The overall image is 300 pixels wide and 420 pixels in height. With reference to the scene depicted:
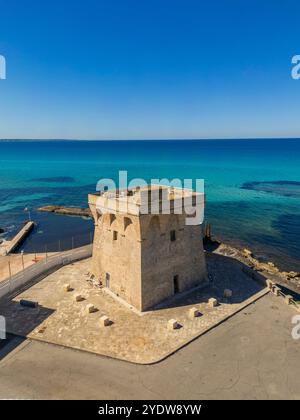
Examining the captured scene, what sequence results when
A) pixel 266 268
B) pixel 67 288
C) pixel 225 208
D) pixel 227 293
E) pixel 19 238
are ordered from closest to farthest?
pixel 227 293 → pixel 67 288 → pixel 266 268 → pixel 19 238 → pixel 225 208

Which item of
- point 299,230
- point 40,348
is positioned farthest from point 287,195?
point 40,348

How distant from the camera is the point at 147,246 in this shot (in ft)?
82.7

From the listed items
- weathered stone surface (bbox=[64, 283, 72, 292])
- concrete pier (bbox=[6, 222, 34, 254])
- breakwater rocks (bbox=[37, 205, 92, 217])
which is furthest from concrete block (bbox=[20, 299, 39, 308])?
breakwater rocks (bbox=[37, 205, 92, 217])

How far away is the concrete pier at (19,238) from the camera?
1951 inches

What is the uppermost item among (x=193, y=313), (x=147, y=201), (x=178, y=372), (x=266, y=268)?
(x=147, y=201)

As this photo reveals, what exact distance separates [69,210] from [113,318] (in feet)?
169

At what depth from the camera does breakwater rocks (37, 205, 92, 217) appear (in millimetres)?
70975

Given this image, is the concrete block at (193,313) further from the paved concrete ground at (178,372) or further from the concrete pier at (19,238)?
the concrete pier at (19,238)

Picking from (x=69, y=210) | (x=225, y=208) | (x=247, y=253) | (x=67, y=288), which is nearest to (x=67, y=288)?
(x=67, y=288)

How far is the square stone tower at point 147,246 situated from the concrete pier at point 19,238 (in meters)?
25.5

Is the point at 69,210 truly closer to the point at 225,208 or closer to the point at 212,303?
the point at 225,208

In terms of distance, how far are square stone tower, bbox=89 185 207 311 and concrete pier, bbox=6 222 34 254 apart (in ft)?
83.8
